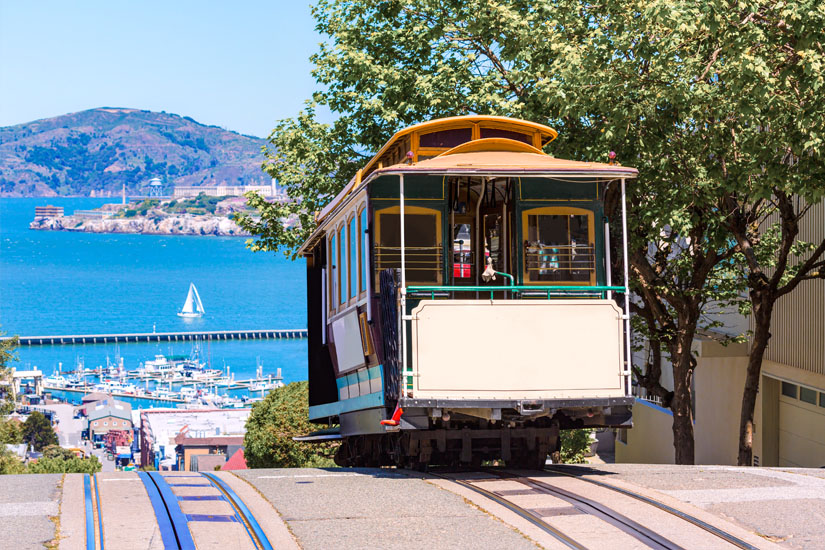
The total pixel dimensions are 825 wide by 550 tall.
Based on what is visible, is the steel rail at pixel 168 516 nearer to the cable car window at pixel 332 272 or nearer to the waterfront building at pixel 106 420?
the cable car window at pixel 332 272

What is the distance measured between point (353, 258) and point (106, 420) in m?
120

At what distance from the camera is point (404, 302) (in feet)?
38.3

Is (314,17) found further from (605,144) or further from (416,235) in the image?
(416,235)

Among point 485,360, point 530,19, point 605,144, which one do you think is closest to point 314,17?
point 530,19

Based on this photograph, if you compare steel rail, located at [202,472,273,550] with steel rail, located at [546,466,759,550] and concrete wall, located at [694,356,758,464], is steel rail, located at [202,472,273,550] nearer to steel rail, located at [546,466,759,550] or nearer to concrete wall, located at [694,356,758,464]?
steel rail, located at [546,466,759,550]

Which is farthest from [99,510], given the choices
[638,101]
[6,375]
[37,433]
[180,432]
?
[37,433]

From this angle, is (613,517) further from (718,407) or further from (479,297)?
(718,407)

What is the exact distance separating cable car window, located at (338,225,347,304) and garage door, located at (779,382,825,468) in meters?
12.9

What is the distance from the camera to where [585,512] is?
966 centimetres

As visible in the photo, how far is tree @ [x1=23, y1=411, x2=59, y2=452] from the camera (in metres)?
103

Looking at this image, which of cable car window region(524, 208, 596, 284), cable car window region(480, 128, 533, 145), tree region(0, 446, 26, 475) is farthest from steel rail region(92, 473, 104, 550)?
tree region(0, 446, 26, 475)

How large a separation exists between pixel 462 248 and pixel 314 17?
14564 millimetres

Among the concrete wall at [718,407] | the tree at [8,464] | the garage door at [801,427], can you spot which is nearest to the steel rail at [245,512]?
the garage door at [801,427]

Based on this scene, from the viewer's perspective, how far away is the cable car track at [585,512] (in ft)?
28.2
